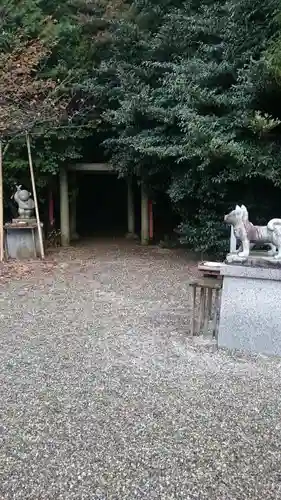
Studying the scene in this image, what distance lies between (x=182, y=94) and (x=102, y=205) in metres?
6.54

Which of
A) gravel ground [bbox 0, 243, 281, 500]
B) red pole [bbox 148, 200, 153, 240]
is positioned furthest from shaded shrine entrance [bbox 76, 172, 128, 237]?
gravel ground [bbox 0, 243, 281, 500]

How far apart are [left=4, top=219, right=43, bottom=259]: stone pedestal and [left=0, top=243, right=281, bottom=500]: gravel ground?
2817 mm

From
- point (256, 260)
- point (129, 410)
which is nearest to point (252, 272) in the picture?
point (256, 260)

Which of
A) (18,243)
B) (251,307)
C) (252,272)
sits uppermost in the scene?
(252,272)

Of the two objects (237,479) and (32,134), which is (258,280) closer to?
(237,479)

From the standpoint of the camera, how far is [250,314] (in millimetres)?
3338

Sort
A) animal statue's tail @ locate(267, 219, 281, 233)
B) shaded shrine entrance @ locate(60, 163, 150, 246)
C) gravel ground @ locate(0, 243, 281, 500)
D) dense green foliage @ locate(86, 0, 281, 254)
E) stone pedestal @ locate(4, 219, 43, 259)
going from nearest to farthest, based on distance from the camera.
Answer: gravel ground @ locate(0, 243, 281, 500) → animal statue's tail @ locate(267, 219, 281, 233) → dense green foliage @ locate(86, 0, 281, 254) → stone pedestal @ locate(4, 219, 43, 259) → shaded shrine entrance @ locate(60, 163, 150, 246)

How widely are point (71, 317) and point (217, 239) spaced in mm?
2894

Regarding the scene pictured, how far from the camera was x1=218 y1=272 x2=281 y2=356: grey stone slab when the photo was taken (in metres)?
3.28

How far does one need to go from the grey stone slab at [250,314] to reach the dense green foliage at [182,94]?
2560 mm

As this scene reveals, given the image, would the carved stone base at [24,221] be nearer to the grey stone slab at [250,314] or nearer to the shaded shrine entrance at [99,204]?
the shaded shrine entrance at [99,204]

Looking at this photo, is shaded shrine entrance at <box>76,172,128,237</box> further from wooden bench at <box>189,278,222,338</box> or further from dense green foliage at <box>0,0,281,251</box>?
wooden bench at <box>189,278,222,338</box>

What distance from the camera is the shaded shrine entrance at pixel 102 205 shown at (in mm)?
11672

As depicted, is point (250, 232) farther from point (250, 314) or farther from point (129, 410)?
point (129, 410)
